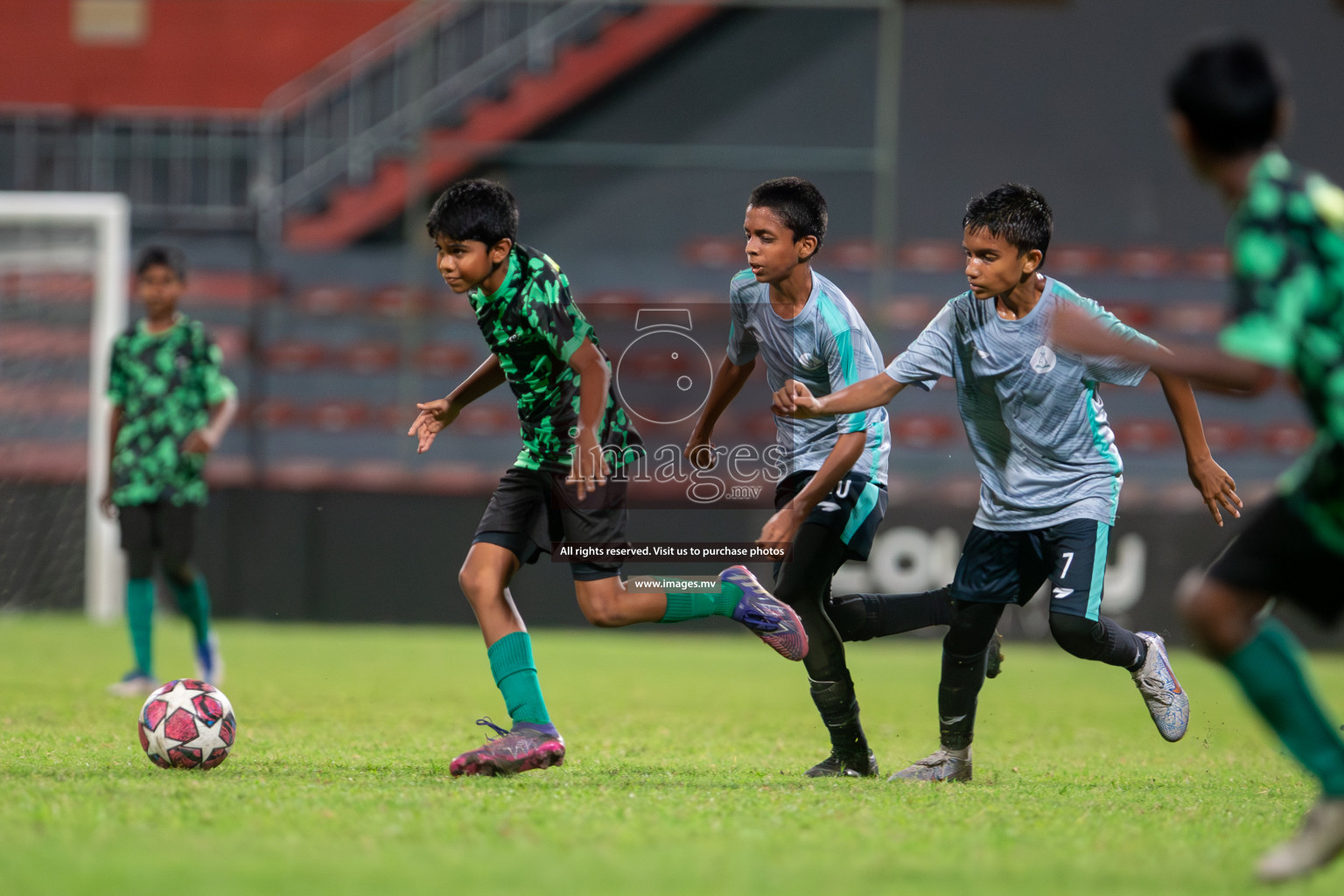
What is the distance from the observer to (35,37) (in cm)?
1919

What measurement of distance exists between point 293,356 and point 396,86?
4181mm

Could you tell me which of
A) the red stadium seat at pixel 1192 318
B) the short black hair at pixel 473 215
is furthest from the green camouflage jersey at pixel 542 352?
the red stadium seat at pixel 1192 318

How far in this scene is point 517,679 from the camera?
4.59 m

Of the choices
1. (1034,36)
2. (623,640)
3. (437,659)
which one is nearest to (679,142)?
(1034,36)

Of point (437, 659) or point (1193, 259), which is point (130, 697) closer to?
point (437, 659)

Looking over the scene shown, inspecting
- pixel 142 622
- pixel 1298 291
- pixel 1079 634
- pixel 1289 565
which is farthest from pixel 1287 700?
pixel 142 622

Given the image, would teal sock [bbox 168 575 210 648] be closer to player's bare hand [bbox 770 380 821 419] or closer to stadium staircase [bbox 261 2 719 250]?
player's bare hand [bbox 770 380 821 419]

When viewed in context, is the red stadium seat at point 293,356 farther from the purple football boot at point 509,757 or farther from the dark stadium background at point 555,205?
the purple football boot at point 509,757

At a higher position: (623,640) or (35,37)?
(35,37)

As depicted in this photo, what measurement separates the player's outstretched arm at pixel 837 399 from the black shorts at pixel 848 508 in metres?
0.40

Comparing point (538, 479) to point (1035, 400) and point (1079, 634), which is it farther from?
point (1079, 634)

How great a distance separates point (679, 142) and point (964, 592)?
12.9m

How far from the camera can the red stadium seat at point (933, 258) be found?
14891 mm

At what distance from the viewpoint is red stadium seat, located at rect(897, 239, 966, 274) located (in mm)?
14891
